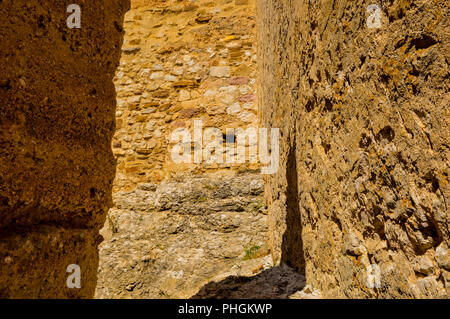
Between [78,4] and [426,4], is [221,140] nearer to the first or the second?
[78,4]

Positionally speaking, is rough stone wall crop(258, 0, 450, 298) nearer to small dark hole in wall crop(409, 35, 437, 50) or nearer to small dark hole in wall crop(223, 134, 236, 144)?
small dark hole in wall crop(409, 35, 437, 50)

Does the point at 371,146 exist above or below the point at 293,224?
above

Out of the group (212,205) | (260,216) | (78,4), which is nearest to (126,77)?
(212,205)

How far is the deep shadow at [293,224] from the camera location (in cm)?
194

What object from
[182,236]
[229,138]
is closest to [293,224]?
[182,236]

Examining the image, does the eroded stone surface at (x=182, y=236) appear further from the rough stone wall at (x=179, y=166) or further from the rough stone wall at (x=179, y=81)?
the rough stone wall at (x=179, y=81)

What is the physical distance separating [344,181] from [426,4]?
0.66 metres

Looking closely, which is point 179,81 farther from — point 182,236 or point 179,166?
point 182,236

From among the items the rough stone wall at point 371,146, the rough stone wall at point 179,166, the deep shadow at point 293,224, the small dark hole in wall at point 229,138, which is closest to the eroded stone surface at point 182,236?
the rough stone wall at point 179,166

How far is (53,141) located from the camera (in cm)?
135

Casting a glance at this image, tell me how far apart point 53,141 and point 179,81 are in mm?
3004

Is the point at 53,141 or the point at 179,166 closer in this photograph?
the point at 53,141

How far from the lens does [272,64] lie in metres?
2.80
